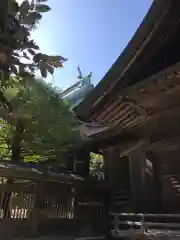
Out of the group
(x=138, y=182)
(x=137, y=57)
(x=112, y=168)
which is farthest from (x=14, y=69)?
(x=112, y=168)

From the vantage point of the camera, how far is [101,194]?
34.6 ft

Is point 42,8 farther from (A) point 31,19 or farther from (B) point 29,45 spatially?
(B) point 29,45

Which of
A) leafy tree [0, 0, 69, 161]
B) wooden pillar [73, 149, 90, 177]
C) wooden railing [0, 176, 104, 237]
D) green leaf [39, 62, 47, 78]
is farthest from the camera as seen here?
wooden pillar [73, 149, 90, 177]

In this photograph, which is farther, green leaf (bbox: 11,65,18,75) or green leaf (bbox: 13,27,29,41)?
green leaf (bbox: 11,65,18,75)

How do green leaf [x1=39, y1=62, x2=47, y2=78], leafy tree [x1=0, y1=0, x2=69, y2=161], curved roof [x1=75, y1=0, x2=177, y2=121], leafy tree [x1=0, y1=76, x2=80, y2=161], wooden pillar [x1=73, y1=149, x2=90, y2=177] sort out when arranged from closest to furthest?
leafy tree [x1=0, y1=0, x2=69, y2=161] → green leaf [x1=39, y1=62, x2=47, y2=78] → curved roof [x1=75, y1=0, x2=177, y2=121] → leafy tree [x1=0, y1=76, x2=80, y2=161] → wooden pillar [x1=73, y1=149, x2=90, y2=177]

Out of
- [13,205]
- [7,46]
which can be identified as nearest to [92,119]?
[7,46]

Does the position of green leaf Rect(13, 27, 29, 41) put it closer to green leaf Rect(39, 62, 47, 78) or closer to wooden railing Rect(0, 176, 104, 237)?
green leaf Rect(39, 62, 47, 78)

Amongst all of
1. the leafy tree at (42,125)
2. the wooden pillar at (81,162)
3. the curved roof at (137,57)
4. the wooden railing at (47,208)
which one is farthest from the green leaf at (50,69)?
the wooden pillar at (81,162)

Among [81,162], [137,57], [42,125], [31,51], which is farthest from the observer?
[81,162]

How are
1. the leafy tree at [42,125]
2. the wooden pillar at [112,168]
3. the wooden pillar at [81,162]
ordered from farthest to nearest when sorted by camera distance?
1. the wooden pillar at [81,162]
2. the leafy tree at [42,125]
3. the wooden pillar at [112,168]

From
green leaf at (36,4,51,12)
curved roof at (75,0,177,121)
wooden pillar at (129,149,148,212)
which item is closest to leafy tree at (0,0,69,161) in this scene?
green leaf at (36,4,51,12)

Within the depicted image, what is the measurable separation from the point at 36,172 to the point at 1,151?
188 inches

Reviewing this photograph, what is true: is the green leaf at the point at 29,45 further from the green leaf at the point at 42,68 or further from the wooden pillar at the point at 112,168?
the wooden pillar at the point at 112,168

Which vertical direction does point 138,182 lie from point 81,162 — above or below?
below
